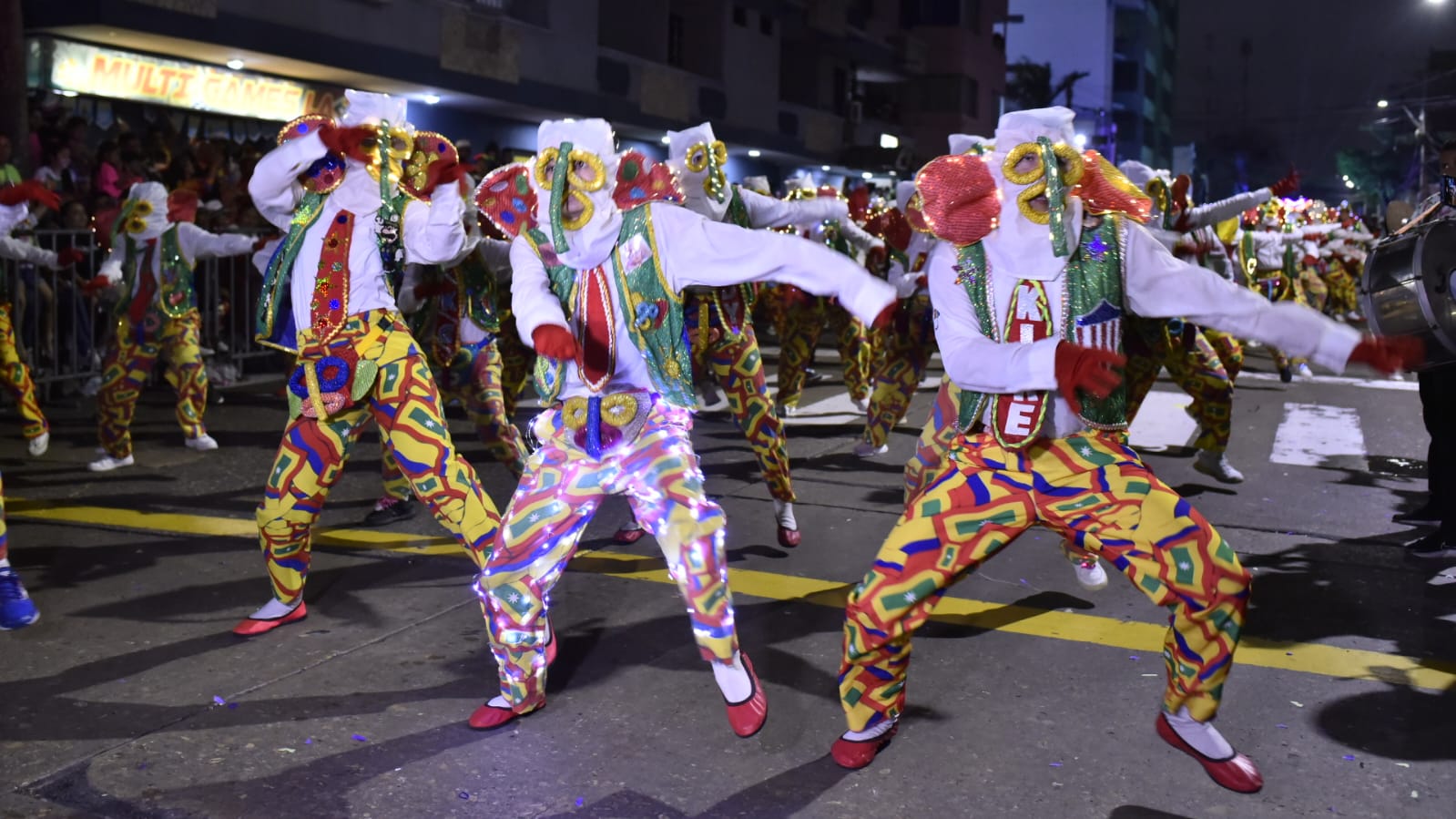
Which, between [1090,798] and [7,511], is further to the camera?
[7,511]

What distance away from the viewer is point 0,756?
4113 mm

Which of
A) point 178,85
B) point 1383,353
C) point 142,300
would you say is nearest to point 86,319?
point 142,300

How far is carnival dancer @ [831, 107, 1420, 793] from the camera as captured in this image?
375 cm

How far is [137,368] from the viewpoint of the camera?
9.02 metres

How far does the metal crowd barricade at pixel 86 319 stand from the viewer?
11.4m

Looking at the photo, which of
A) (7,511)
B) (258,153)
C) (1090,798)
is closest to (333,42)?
(258,153)

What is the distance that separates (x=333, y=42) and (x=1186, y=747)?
52.5 ft

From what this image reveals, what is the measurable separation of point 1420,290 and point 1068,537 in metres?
2.54

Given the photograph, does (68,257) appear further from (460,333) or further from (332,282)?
(332,282)

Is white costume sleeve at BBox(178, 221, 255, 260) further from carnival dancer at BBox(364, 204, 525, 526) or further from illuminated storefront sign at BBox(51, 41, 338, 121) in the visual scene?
illuminated storefront sign at BBox(51, 41, 338, 121)

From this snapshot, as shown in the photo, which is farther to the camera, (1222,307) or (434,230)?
(434,230)

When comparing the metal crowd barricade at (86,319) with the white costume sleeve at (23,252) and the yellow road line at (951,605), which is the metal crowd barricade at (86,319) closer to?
the white costume sleeve at (23,252)

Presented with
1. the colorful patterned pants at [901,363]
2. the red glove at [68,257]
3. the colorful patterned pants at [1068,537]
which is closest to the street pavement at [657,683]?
the colorful patterned pants at [1068,537]

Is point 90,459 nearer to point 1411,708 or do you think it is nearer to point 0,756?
point 0,756
